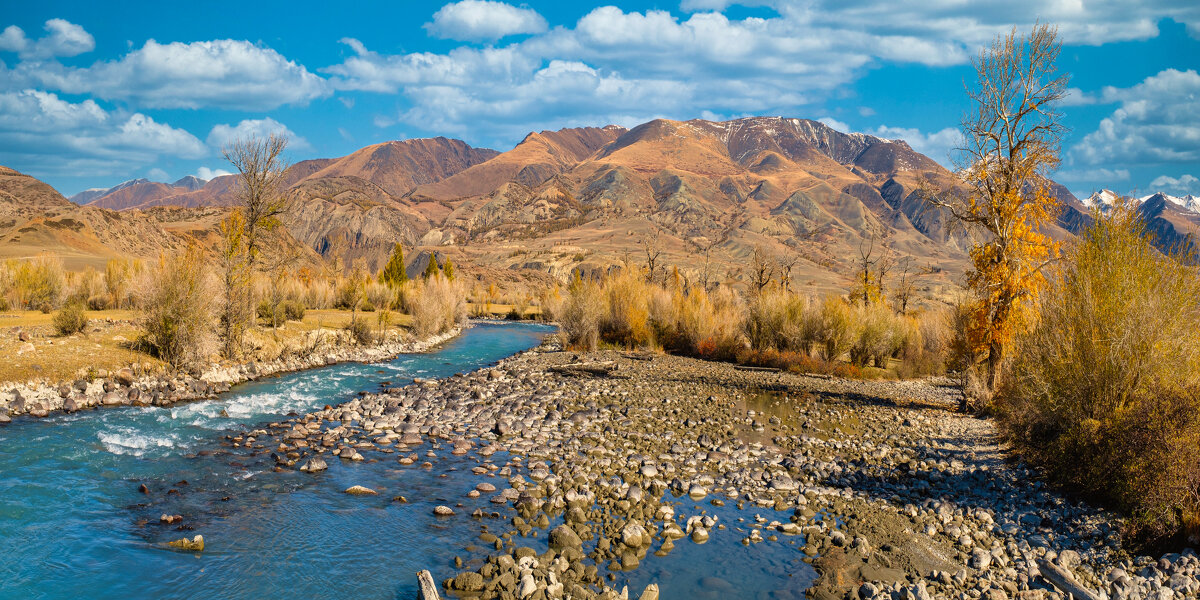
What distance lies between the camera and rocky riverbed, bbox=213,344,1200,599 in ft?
23.4

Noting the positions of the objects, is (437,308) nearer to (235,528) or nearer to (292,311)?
(292,311)

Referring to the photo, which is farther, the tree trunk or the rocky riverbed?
the tree trunk

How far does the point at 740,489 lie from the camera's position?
10.5 metres

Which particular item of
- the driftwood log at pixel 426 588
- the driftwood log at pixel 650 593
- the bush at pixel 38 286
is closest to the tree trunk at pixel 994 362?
the driftwood log at pixel 650 593

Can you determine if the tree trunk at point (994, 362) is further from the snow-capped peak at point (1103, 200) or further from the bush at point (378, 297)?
the bush at point (378, 297)

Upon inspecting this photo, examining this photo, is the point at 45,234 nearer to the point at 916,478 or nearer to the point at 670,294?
the point at 670,294

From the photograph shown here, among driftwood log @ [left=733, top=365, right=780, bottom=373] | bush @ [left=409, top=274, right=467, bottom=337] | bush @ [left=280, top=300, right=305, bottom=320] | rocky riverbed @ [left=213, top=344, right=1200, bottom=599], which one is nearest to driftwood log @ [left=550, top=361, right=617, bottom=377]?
rocky riverbed @ [left=213, top=344, right=1200, bottom=599]

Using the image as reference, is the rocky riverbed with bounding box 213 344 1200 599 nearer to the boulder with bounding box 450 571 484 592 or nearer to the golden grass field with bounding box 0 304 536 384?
the boulder with bounding box 450 571 484 592

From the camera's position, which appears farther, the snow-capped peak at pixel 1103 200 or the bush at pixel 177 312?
the bush at pixel 177 312

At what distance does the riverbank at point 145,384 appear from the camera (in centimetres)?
1454

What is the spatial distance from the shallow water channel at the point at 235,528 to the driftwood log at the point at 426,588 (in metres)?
0.43

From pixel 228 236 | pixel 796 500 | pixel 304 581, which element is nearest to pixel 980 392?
pixel 796 500

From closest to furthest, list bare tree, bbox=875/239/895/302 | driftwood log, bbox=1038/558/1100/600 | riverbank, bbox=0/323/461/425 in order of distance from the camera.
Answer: driftwood log, bbox=1038/558/1100/600 < riverbank, bbox=0/323/461/425 < bare tree, bbox=875/239/895/302

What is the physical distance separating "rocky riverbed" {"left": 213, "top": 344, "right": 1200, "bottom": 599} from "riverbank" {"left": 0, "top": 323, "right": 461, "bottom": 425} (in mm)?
5011
